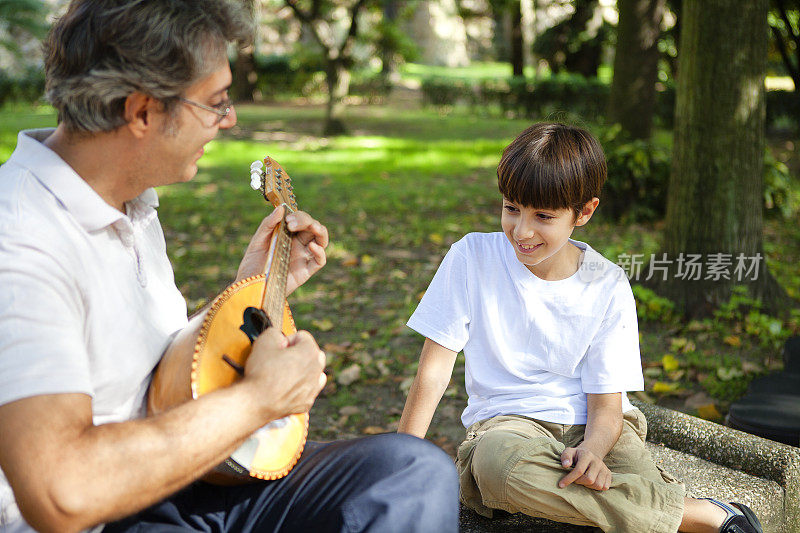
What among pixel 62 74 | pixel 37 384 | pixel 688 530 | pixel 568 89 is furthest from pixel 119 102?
pixel 568 89

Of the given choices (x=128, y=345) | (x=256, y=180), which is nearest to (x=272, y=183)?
(x=256, y=180)

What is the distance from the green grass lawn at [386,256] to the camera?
13.2 feet

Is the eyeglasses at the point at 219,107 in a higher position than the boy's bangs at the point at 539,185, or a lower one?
higher

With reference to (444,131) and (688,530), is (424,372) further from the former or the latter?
(444,131)

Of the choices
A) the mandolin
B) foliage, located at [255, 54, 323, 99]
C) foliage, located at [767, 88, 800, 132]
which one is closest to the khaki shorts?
the mandolin

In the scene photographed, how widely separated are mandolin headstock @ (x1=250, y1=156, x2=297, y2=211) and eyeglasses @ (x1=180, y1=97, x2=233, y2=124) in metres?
0.39

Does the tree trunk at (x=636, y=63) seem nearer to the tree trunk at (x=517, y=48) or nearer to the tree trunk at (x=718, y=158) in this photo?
the tree trunk at (x=718, y=158)

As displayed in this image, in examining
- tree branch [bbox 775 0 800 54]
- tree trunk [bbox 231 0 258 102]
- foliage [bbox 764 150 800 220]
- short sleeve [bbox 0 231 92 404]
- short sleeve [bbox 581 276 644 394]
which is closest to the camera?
short sleeve [bbox 0 231 92 404]

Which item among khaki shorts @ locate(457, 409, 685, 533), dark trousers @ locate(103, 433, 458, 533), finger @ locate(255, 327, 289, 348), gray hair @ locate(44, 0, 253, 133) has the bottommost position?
khaki shorts @ locate(457, 409, 685, 533)

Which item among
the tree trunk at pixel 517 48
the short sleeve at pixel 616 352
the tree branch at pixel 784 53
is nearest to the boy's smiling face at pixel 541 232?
the short sleeve at pixel 616 352

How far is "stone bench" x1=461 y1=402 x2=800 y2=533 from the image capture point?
8.87 ft

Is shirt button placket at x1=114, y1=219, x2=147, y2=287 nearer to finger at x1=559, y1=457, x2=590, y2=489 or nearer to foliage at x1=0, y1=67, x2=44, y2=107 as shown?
finger at x1=559, y1=457, x2=590, y2=489

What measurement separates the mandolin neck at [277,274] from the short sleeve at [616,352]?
1.03 metres

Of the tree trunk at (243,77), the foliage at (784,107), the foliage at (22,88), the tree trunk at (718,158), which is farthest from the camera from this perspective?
the tree trunk at (243,77)
